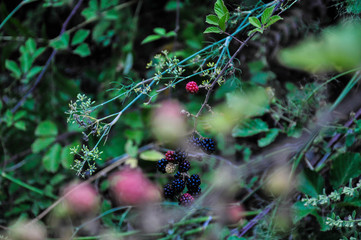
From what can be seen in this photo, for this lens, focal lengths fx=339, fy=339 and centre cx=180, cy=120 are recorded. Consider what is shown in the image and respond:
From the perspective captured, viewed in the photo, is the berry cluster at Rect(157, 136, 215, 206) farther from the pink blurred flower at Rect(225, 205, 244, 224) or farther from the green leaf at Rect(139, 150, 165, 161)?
the green leaf at Rect(139, 150, 165, 161)

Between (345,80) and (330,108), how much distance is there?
159 millimetres

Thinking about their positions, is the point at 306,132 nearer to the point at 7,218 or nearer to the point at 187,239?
the point at 187,239

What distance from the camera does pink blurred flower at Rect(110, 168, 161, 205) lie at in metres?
1.33

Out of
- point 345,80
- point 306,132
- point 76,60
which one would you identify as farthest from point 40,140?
point 345,80

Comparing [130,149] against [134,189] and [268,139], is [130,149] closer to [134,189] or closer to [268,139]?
[134,189]

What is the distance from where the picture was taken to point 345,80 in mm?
1194

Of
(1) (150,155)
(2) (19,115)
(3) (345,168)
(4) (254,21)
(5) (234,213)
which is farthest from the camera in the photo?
(2) (19,115)

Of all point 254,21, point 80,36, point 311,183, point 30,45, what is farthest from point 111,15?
point 311,183

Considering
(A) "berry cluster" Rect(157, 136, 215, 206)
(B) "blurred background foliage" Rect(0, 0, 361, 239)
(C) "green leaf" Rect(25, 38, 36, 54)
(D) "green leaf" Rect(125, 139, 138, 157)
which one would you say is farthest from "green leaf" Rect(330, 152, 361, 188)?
(C) "green leaf" Rect(25, 38, 36, 54)

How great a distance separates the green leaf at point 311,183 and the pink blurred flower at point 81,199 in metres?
0.83

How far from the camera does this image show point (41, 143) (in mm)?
1424

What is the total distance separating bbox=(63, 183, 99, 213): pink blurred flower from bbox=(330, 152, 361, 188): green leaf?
0.91 metres

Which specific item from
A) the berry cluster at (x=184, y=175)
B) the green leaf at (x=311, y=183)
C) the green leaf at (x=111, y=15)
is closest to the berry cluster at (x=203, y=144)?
the berry cluster at (x=184, y=175)

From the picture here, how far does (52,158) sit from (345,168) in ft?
3.56
